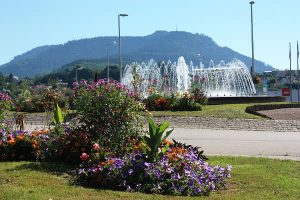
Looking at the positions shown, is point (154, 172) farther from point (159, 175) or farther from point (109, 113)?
point (109, 113)

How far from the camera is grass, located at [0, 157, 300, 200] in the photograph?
6.93m

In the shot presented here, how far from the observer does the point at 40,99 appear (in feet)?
A: 85.9

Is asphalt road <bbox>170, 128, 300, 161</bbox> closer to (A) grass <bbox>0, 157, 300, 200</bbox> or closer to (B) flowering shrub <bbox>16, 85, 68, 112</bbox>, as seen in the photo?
(A) grass <bbox>0, 157, 300, 200</bbox>

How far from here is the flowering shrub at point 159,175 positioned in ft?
24.8

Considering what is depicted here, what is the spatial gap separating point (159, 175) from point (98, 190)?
890mm

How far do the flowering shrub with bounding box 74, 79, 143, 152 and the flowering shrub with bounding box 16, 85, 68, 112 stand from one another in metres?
15.5

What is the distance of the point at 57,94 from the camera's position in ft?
84.9

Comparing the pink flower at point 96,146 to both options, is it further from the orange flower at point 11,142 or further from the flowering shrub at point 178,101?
the flowering shrub at point 178,101

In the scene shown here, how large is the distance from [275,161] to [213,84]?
34.8 metres

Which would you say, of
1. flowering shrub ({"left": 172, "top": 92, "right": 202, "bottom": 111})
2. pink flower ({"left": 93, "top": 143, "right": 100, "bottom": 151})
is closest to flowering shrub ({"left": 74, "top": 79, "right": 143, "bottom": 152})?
pink flower ({"left": 93, "top": 143, "right": 100, "bottom": 151})

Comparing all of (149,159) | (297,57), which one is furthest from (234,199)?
(297,57)

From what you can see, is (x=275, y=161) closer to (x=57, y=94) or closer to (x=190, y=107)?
(x=190, y=107)

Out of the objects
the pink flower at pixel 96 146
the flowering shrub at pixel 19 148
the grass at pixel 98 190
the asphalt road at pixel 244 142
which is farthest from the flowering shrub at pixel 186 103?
the pink flower at pixel 96 146

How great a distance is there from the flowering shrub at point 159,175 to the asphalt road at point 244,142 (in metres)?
4.28
